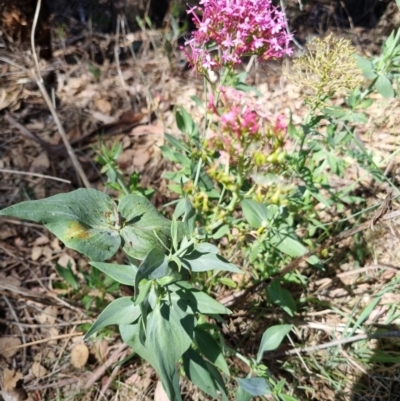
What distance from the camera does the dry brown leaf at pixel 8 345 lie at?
2119mm

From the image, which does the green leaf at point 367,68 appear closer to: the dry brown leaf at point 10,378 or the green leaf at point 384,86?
the green leaf at point 384,86

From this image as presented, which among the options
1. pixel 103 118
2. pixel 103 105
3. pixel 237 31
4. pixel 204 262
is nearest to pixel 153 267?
pixel 204 262

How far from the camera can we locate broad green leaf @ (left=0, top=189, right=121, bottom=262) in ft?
4.18

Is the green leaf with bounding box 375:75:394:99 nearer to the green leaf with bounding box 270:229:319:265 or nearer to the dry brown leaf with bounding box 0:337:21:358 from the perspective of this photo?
the green leaf with bounding box 270:229:319:265

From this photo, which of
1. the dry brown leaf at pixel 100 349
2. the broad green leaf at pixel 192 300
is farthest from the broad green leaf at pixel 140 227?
the dry brown leaf at pixel 100 349

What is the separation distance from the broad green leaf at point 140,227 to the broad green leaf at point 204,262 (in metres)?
0.10

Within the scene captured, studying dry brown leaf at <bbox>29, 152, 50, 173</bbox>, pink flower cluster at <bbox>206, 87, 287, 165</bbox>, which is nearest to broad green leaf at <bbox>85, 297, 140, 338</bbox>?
pink flower cluster at <bbox>206, 87, 287, 165</bbox>

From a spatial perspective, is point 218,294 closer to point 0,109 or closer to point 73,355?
point 73,355

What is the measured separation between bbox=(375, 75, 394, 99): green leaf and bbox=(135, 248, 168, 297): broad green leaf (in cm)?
115

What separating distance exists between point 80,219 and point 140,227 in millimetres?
199

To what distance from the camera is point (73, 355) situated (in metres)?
2.12

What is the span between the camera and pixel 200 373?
1619mm

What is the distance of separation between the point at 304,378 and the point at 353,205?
39.8 inches

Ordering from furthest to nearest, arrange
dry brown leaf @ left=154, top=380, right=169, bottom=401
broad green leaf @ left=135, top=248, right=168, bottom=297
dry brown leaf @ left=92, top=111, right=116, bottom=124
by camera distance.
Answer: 1. dry brown leaf @ left=92, top=111, right=116, bottom=124
2. dry brown leaf @ left=154, top=380, right=169, bottom=401
3. broad green leaf @ left=135, top=248, right=168, bottom=297
